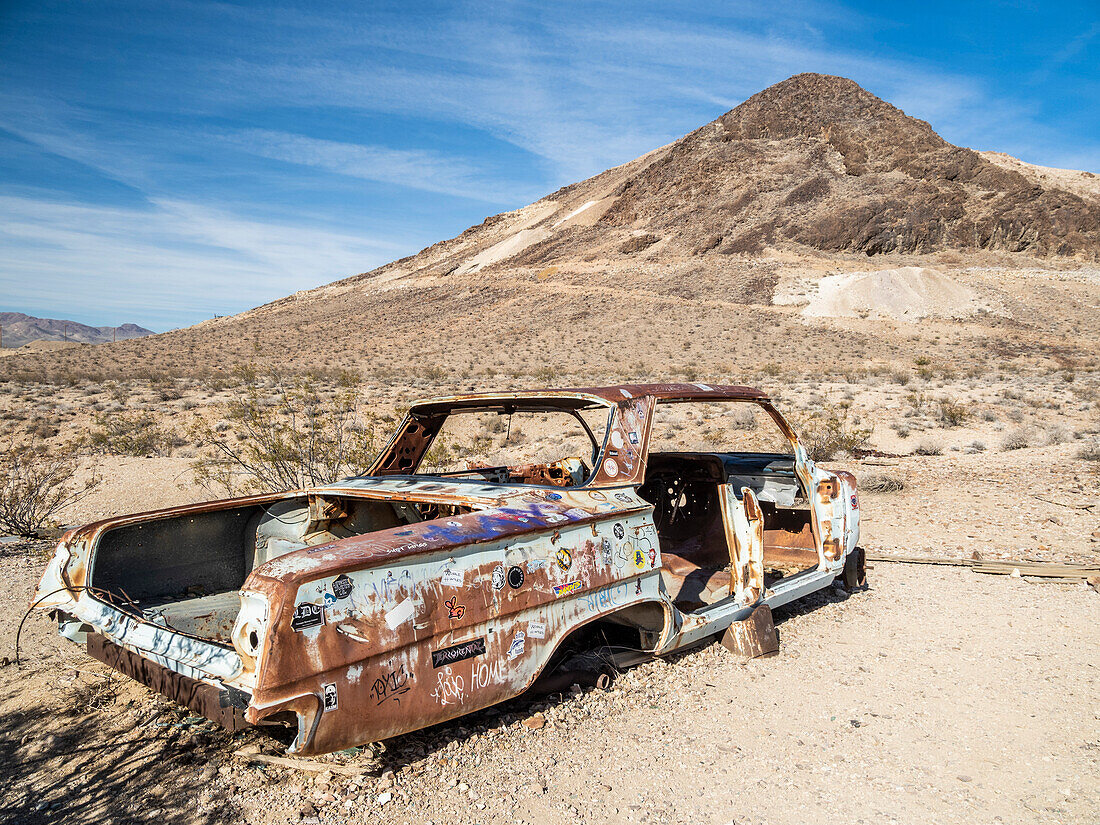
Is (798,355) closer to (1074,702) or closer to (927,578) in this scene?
(927,578)

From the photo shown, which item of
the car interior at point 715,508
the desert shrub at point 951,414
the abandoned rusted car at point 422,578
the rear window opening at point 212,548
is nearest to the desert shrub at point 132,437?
the rear window opening at point 212,548

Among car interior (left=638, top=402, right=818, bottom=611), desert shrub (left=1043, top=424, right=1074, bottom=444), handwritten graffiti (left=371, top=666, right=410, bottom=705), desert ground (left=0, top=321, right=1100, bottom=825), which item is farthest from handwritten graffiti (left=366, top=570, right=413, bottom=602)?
desert shrub (left=1043, top=424, right=1074, bottom=444)

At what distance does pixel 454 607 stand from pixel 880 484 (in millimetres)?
7708

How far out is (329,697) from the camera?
2.43 meters

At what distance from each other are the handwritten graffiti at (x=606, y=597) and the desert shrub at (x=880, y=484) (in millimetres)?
6563

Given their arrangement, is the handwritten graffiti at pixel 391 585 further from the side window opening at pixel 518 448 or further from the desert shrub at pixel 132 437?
the desert shrub at pixel 132 437

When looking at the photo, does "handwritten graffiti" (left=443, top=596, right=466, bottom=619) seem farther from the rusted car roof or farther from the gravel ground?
the rusted car roof

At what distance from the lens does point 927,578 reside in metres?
5.93

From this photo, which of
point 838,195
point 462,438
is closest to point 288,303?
point 838,195

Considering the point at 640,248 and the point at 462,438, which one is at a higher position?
the point at 640,248

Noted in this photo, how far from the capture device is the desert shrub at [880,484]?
9016 mm

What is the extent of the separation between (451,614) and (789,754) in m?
1.71

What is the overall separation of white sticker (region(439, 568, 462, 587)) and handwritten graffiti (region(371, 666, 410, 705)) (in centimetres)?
33

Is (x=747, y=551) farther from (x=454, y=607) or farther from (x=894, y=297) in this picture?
(x=894, y=297)
